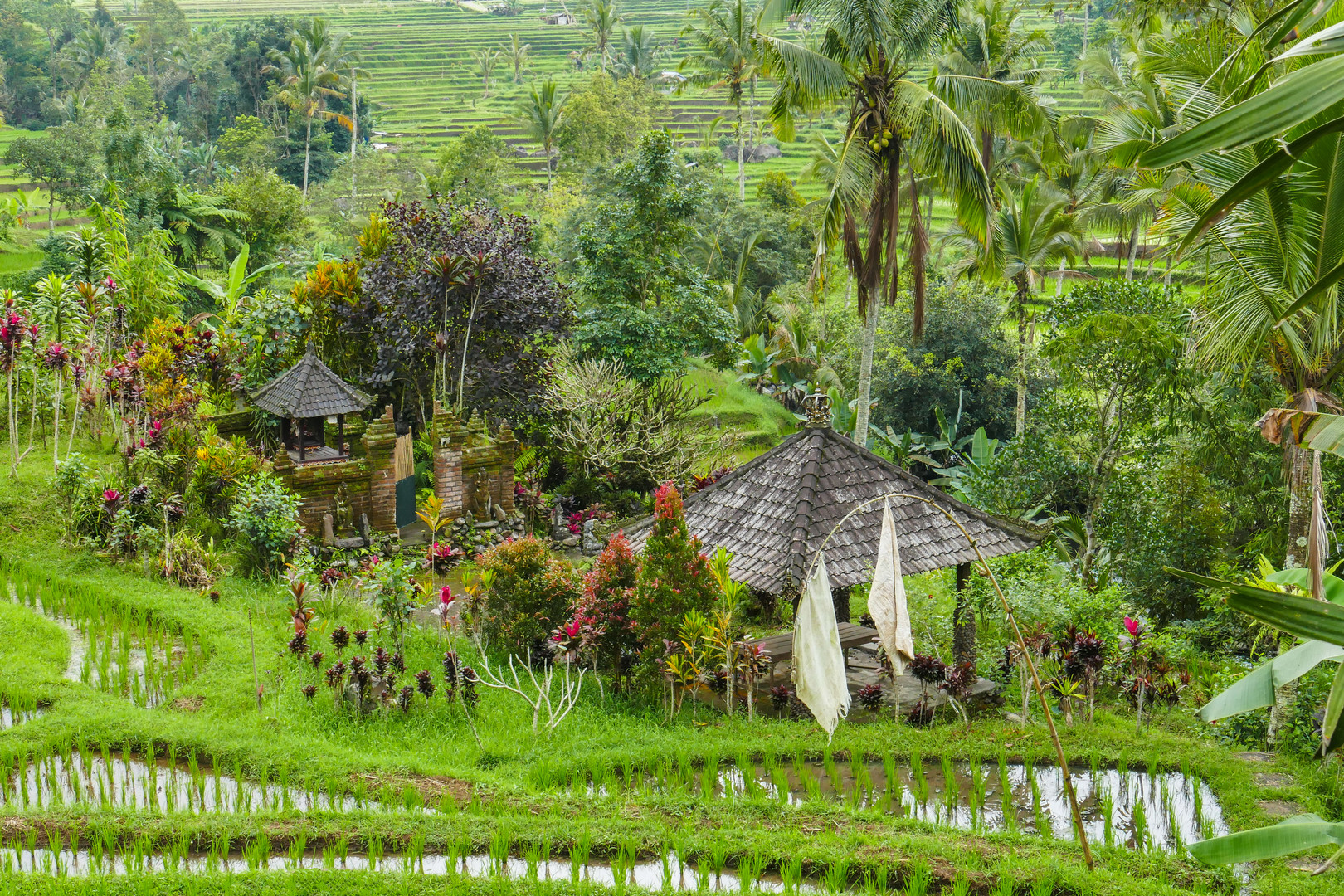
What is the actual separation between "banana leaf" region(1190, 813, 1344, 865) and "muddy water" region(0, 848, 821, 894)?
136 inches

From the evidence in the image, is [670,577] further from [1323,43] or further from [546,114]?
[546,114]

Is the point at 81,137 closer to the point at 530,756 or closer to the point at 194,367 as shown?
the point at 194,367

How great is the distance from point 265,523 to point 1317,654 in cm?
1060

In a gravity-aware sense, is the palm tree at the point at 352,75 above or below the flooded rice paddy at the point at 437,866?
above

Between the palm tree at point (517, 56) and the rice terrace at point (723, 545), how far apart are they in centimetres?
5343

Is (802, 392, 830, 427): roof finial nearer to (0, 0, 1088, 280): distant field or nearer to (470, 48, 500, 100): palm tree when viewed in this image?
(0, 0, 1088, 280): distant field

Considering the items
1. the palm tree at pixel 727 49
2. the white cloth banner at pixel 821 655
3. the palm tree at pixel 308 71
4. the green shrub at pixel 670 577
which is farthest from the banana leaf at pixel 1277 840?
the palm tree at pixel 308 71

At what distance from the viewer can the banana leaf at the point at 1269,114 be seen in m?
2.10

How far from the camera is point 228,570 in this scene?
1205 centimetres

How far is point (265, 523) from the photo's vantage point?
11.9m

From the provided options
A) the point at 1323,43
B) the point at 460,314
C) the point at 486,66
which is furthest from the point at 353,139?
the point at 1323,43

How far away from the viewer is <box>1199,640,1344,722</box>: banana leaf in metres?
3.60

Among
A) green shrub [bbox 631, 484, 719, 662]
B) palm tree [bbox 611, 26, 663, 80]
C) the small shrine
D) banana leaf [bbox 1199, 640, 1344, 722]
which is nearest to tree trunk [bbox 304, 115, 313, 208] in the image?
palm tree [bbox 611, 26, 663, 80]

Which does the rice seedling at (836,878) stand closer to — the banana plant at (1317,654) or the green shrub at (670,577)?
the green shrub at (670,577)
